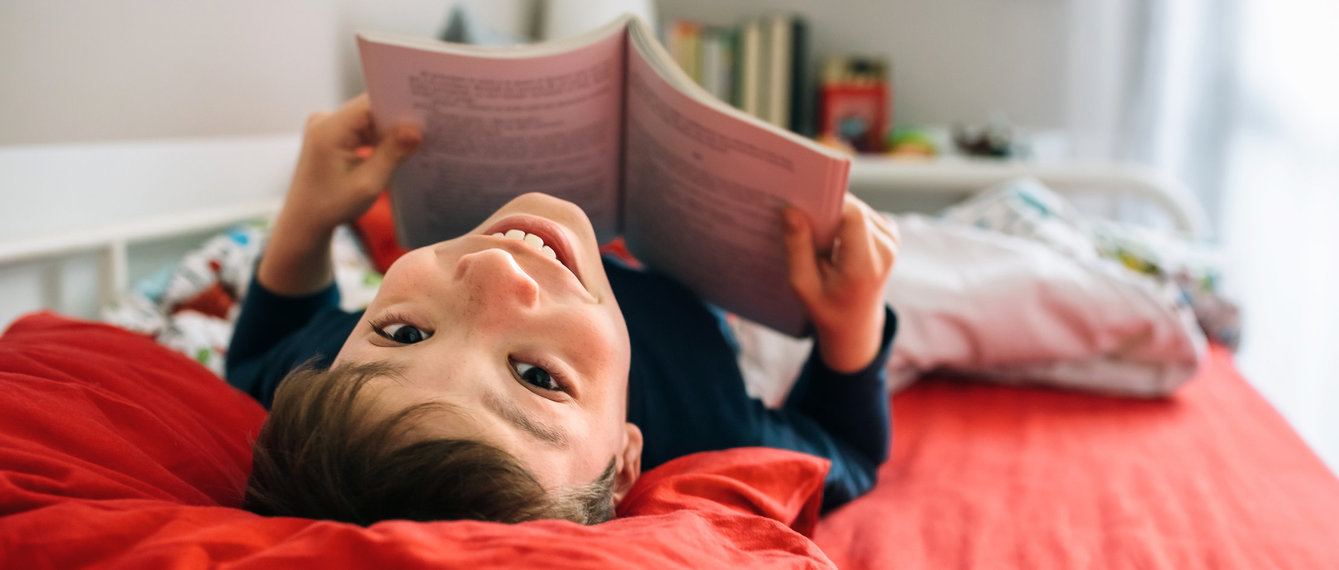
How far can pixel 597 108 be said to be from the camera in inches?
30.2

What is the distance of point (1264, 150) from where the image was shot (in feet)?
6.53

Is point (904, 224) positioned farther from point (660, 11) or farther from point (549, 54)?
point (660, 11)

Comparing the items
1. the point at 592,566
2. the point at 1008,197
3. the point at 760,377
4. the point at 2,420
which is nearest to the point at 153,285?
the point at 2,420

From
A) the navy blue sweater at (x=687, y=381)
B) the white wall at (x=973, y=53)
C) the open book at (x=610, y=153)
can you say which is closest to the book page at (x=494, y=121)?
the open book at (x=610, y=153)

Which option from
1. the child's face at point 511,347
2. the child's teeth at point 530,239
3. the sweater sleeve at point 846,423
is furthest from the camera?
the sweater sleeve at point 846,423

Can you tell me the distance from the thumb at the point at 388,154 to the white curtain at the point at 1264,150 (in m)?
1.45

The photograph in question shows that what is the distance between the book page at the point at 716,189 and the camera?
2.25 feet

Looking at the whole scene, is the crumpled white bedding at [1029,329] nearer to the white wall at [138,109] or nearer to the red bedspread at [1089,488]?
the red bedspread at [1089,488]

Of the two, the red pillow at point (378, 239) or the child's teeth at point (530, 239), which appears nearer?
the child's teeth at point (530, 239)

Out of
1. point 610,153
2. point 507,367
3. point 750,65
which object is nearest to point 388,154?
point 610,153

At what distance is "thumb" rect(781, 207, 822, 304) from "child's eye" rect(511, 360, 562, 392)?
26cm

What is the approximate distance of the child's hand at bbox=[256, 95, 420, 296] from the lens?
76 centimetres

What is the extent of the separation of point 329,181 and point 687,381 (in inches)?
14.1

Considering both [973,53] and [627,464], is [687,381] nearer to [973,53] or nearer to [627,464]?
[627,464]
